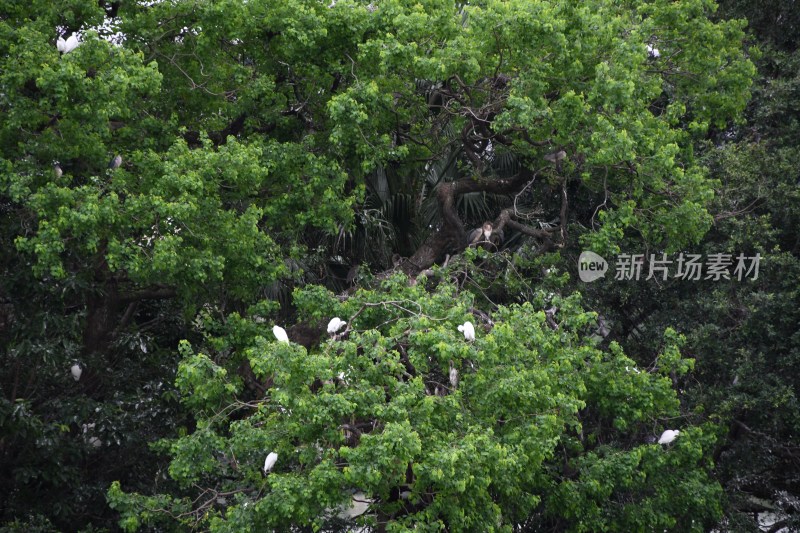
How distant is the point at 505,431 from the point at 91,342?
4169mm

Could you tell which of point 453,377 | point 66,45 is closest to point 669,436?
point 453,377

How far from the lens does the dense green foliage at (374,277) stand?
7.10m

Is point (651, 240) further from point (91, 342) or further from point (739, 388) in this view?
point (91, 342)

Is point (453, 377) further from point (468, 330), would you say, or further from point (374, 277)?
point (374, 277)

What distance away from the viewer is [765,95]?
34.8 feet

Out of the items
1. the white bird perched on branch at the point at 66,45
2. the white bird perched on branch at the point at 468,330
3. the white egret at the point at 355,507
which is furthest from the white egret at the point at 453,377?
the white bird perched on branch at the point at 66,45

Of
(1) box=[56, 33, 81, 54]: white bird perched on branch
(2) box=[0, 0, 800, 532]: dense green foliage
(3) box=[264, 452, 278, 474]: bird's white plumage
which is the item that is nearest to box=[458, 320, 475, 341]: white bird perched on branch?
(2) box=[0, 0, 800, 532]: dense green foliage

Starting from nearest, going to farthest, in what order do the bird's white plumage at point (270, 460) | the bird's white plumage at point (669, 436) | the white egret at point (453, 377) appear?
1. the bird's white plumage at point (270, 460)
2. the white egret at point (453, 377)
3. the bird's white plumage at point (669, 436)

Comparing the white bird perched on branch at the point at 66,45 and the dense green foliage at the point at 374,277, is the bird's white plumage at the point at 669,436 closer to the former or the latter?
the dense green foliage at the point at 374,277

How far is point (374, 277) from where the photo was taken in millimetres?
9719

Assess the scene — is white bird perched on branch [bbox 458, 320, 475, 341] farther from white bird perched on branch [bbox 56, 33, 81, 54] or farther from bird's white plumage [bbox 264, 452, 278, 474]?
white bird perched on branch [bbox 56, 33, 81, 54]

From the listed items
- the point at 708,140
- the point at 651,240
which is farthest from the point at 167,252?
the point at 708,140

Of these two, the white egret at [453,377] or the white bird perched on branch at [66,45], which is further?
the white bird perched on branch at [66,45]

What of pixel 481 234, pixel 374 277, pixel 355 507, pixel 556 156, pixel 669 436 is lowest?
pixel 355 507
